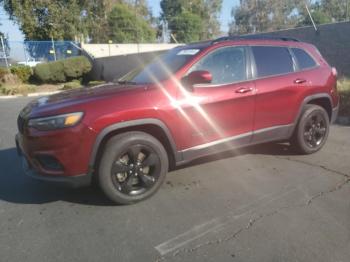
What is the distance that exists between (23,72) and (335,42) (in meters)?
16.7

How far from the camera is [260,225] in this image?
312 cm

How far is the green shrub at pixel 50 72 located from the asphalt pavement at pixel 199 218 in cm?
1637

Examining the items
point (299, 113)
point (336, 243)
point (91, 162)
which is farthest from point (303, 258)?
point (299, 113)

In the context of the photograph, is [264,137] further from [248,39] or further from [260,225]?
[260,225]

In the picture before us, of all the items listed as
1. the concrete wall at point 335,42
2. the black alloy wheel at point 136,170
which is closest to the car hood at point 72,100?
the black alloy wheel at point 136,170

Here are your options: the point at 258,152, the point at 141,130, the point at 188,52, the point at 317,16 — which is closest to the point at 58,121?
the point at 141,130

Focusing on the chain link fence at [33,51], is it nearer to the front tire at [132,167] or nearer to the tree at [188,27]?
the front tire at [132,167]

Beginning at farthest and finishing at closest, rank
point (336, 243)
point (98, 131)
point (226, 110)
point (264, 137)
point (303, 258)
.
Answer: point (264, 137), point (226, 110), point (98, 131), point (336, 243), point (303, 258)

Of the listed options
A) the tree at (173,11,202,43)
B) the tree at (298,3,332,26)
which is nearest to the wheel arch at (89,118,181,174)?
the tree at (298,3,332,26)

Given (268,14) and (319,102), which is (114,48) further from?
(268,14)

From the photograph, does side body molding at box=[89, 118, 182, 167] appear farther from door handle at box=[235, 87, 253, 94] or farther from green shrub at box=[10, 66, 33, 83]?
green shrub at box=[10, 66, 33, 83]

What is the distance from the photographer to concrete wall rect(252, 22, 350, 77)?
1272 centimetres

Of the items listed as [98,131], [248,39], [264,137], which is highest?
[248,39]

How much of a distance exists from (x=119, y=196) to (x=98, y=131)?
0.73m
